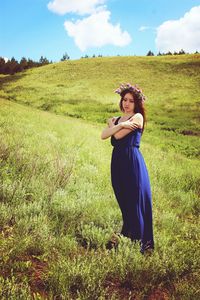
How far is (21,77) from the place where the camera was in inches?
2211

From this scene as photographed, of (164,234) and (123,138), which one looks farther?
(164,234)

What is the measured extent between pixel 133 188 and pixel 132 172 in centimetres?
24

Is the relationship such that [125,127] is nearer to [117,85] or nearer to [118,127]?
[118,127]

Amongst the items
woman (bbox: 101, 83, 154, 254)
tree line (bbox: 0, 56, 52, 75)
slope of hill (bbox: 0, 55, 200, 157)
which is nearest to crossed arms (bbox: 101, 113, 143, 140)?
woman (bbox: 101, 83, 154, 254)

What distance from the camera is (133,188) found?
4.92m

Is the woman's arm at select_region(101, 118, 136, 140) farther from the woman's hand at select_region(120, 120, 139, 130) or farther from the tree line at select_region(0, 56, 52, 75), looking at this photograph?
the tree line at select_region(0, 56, 52, 75)

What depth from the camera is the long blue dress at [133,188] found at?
4926mm

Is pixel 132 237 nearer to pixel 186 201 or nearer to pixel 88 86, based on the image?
pixel 186 201

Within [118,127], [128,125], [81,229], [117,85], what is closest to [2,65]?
[117,85]

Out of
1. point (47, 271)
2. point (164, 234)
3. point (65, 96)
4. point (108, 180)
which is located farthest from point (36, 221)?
point (65, 96)

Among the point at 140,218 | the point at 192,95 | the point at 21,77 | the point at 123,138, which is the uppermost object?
the point at 21,77

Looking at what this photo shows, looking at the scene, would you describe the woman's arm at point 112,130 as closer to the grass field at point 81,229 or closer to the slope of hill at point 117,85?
the grass field at point 81,229

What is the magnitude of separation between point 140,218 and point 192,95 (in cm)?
3538

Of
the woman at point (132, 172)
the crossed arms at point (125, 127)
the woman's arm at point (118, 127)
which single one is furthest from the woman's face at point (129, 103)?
the woman's arm at point (118, 127)
